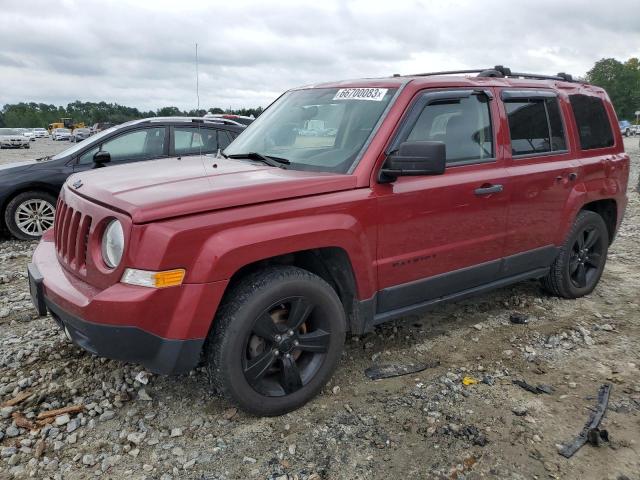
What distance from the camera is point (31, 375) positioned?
11.2 ft

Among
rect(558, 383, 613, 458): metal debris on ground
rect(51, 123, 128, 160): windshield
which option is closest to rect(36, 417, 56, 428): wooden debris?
rect(558, 383, 613, 458): metal debris on ground

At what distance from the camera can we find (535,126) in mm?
4133

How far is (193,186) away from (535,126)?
9.07 feet

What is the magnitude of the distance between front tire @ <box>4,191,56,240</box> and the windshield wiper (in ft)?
14.3

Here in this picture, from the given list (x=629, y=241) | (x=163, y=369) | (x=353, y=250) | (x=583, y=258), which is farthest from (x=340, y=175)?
(x=629, y=241)

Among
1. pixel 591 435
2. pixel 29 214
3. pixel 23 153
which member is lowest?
pixel 23 153

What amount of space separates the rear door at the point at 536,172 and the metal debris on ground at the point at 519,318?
17.5 inches

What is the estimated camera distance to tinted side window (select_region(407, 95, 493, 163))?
3.48 metres

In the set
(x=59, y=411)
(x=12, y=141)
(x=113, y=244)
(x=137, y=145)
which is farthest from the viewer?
(x=12, y=141)

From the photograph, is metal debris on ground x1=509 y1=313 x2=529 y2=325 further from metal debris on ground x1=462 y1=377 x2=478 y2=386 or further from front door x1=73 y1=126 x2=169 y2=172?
front door x1=73 y1=126 x2=169 y2=172

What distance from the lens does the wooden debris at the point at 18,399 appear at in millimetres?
3094

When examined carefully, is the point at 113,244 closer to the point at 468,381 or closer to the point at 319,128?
the point at 319,128

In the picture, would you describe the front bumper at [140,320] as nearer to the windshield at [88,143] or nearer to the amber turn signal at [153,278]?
the amber turn signal at [153,278]

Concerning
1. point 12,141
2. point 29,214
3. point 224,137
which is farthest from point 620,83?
point 29,214
